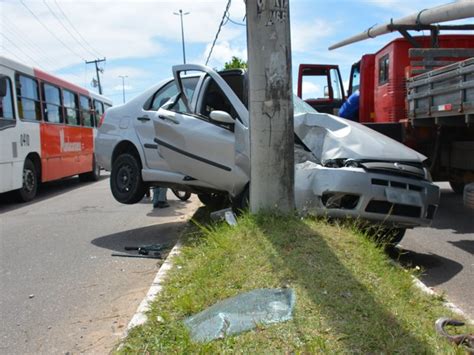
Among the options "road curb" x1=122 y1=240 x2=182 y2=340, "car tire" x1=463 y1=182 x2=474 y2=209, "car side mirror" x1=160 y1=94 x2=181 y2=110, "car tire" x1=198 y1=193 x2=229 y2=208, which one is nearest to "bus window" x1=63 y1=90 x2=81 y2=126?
"car tire" x1=198 y1=193 x2=229 y2=208

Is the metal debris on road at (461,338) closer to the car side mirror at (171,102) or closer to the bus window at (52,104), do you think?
the car side mirror at (171,102)

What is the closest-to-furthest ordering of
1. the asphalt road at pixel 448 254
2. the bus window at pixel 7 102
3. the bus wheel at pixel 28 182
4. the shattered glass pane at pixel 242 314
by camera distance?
the shattered glass pane at pixel 242 314 → the asphalt road at pixel 448 254 → the bus window at pixel 7 102 → the bus wheel at pixel 28 182

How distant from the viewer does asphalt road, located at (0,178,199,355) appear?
4031mm

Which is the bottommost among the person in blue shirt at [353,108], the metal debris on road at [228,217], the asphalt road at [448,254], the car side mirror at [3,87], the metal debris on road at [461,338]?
the asphalt road at [448,254]

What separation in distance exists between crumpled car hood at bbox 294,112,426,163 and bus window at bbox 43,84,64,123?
9095 millimetres

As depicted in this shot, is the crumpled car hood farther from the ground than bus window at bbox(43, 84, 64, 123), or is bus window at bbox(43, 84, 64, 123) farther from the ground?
bus window at bbox(43, 84, 64, 123)

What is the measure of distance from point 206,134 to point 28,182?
7087 millimetres

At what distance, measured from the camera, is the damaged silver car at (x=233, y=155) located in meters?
5.47

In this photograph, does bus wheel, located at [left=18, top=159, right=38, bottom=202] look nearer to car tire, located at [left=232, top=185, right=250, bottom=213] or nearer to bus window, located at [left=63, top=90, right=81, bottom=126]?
bus window, located at [left=63, top=90, right=81, bottom=126]

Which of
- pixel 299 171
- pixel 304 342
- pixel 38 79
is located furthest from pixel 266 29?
pixel 38 79

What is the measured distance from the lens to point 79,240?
24.2 ft

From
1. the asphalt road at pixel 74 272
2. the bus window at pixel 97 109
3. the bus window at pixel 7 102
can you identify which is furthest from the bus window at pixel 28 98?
the bus window at pixel 97 109

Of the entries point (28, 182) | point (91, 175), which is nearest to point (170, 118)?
point (28, 182)

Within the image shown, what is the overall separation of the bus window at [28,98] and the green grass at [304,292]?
8143 mm
